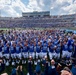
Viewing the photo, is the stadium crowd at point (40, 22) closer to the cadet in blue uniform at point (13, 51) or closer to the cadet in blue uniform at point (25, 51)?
the cadet in blue uniform at point (25, 51)

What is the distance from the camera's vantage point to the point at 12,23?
110 metres

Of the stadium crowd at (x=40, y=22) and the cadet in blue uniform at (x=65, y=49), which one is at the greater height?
the stadium crowd at (x=40, y=22)

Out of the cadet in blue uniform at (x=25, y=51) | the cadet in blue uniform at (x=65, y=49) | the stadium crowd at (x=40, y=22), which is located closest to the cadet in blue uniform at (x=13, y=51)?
the cadet in blue uniform at (x=25, y=51)

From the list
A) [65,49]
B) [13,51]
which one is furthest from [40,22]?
[13,51]

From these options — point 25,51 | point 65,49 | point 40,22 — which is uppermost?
point 40,22

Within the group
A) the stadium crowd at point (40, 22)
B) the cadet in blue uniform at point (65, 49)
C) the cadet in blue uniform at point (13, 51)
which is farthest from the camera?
the stadium crowd at point (40, 22)

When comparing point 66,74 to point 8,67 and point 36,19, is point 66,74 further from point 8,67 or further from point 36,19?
point 36,19

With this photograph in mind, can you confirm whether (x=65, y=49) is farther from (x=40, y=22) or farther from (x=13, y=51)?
(x=40, y=22)

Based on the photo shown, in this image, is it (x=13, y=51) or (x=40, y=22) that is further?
(x=40, y=22)

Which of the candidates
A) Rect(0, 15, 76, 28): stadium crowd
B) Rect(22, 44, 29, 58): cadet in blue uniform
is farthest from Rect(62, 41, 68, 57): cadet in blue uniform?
Rect(0, 15, 76, 28): stadium crowd

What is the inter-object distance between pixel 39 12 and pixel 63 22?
73.8 feet

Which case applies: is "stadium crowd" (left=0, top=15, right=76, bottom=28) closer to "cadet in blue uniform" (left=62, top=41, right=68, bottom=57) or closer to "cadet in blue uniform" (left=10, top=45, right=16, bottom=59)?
"cadet in blue uniform" (left=62, top=41, right=68, bottom=57)

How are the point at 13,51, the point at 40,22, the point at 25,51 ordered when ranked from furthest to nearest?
the point at 40,22 < the point at 25,51 < the point at 13,51

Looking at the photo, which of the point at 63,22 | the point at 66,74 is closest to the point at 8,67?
the point at 66,74
